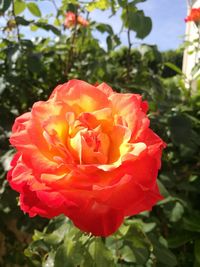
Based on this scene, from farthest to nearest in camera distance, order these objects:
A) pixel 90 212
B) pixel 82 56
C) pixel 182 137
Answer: pixel 82 56 < pixel 182 137 < pixel 90 212

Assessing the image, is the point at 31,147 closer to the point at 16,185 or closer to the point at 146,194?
the point at 16,185

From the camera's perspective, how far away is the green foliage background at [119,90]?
103 centimetres

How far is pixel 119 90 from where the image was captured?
5.41 feet

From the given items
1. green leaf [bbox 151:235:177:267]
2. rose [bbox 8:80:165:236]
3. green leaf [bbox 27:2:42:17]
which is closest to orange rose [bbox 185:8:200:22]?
green leaf [bbox 27:2:42:17]

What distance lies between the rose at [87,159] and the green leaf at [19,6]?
1.19 m

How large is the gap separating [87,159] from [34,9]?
4.56ft

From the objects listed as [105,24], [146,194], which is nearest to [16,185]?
[146,194]

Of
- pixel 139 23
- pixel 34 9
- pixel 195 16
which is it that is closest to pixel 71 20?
pixel 34 9

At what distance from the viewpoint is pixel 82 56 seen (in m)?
2.15

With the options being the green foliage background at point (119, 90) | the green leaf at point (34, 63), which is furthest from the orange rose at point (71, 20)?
the green leaf at point (34, 63)

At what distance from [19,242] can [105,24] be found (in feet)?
3.83

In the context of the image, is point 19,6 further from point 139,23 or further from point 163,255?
point 163,255

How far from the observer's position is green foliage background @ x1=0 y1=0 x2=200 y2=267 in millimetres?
1033

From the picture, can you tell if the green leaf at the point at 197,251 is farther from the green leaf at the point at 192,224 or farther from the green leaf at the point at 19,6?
the green leaf at the point at 19,6
